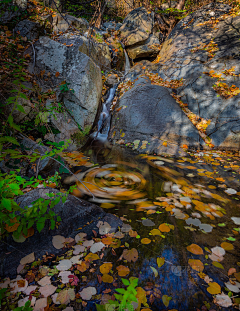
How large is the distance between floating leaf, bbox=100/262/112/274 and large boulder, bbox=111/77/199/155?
360 cm

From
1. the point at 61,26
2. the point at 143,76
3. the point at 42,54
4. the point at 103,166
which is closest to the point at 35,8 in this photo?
the point at 61,26

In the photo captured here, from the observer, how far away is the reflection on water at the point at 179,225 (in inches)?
53.4

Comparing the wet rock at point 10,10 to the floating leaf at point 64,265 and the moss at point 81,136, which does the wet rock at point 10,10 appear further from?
the floating leaf at point 64,265

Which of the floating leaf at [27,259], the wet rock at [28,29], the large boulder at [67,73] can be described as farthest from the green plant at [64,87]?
the floating leaf at [27,259]

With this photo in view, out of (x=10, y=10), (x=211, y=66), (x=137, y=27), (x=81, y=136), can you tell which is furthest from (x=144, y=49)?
(x=81, y=136)

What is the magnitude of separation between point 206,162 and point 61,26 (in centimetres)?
776

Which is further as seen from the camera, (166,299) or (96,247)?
(96,247)

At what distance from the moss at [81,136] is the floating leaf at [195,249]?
13.1ft

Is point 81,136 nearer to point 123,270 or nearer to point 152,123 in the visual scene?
point 152,123

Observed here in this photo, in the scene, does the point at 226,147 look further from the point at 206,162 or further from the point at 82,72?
the point at 82,72

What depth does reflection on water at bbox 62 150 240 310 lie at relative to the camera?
4.45ft

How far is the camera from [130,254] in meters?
1.63

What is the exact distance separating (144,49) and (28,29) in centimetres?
706

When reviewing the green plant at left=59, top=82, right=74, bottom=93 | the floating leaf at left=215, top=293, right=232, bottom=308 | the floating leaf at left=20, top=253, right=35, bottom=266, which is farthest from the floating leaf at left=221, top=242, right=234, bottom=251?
the green plant at left=59, top=82, right=74, bottom=93
